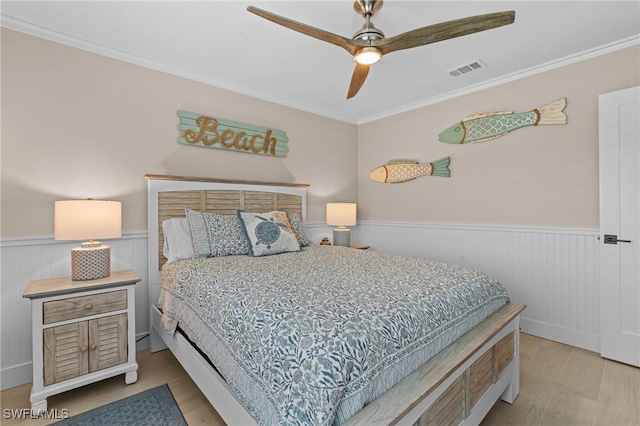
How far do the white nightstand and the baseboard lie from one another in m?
3.48

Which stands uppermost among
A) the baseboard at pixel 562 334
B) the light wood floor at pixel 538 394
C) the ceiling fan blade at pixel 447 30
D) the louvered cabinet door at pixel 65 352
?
the ceiling fan blade at pixel 447 30

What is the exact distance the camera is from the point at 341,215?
3.84 metres

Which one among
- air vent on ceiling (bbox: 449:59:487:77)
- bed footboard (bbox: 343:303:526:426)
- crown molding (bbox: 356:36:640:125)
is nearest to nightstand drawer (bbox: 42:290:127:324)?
bed footboard (bbox: 343:303:526:426)

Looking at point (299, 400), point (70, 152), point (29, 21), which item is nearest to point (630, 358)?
point (299, 400)

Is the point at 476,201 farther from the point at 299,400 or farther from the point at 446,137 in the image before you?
the point at 299,400

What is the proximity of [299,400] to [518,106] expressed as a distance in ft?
11.0

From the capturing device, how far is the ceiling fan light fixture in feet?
6.14

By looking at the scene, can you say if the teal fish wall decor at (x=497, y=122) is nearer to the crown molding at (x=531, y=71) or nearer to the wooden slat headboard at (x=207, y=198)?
the crown molding at (x=531, y=71)

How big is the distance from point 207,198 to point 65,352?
5.14 feet

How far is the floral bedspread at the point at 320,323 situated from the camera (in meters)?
1.02

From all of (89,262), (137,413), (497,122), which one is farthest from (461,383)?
(497,122)

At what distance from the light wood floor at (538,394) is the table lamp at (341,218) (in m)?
2.18

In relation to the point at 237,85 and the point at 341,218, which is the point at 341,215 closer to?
the point at 341,218

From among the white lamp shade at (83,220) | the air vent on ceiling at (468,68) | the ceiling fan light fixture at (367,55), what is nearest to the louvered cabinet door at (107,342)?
the white lamp shade at (83,220)
